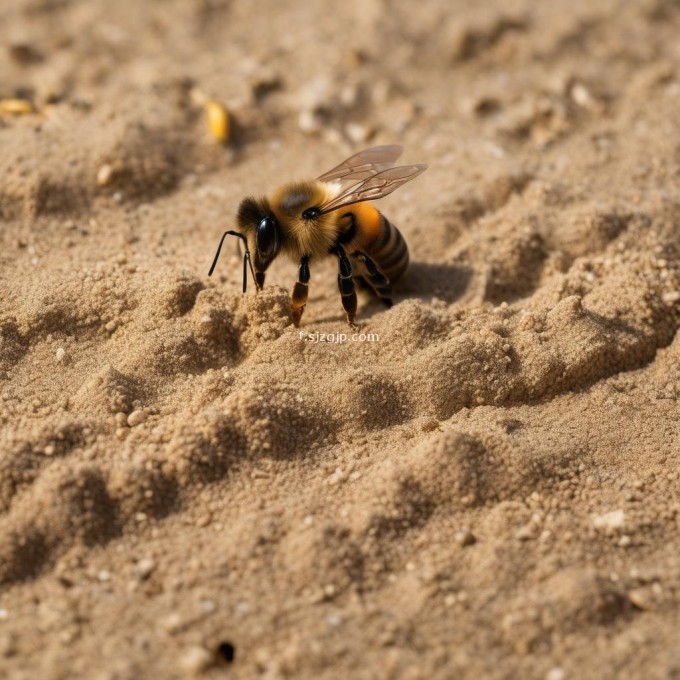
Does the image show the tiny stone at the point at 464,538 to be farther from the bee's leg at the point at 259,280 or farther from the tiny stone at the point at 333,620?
the bee's leg at the point at 259,280

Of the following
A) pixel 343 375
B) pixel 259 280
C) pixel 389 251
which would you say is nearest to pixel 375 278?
pixel 389 251

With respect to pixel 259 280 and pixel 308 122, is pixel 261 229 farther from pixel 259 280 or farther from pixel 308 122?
pixel 308 122

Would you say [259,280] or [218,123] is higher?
[218,123]

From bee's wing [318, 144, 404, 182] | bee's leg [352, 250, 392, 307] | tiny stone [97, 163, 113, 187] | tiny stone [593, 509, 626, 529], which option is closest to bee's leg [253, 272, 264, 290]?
bee's leg [352, 250, 392, 307]

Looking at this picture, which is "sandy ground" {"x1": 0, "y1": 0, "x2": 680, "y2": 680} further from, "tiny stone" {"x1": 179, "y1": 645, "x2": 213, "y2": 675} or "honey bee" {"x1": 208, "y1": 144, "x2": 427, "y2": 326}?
"honey bee" {"x1": 208, "y1": 144, "x2": 427, "y2": 326}

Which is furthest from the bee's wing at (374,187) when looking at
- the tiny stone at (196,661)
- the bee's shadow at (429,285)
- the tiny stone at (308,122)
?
the tiny stone at (196,661)

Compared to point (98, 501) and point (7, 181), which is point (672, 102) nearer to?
point (7, 181)

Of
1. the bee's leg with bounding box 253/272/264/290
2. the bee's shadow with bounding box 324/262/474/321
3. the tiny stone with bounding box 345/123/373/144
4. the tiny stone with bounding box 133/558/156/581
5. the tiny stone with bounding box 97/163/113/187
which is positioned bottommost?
the tiny stone with bounding box 133/558/156/581
